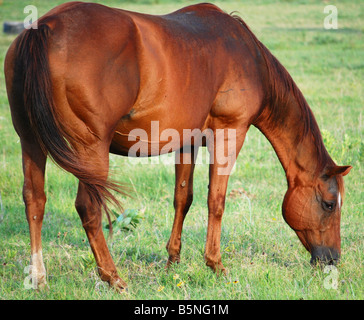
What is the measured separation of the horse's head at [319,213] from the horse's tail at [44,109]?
1.82 m

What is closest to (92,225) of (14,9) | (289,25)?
(289,25)

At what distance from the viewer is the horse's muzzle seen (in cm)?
418

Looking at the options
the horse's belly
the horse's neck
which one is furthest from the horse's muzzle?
the horse's belly

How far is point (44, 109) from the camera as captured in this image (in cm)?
301

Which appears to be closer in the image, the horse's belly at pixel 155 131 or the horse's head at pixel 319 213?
the horse's belly at pixel 155 131

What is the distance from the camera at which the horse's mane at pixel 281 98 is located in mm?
4195

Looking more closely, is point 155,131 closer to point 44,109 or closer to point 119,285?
point 44,109

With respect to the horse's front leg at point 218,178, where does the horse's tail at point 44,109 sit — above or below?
above

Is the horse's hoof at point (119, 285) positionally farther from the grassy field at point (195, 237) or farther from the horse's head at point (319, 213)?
the horse's head at point (319, 213)

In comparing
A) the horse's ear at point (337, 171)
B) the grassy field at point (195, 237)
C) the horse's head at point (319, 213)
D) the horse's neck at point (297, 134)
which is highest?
the horse's neck at point (297, 134)

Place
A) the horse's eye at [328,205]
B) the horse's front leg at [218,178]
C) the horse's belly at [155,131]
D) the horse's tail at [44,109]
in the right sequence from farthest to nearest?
the horse's eye at [328,205]
the horse's front leg at [218,178]
the horse's belly at [155,131]
the horse's tail at [44,109]

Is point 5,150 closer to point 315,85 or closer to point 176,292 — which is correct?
point 176,292

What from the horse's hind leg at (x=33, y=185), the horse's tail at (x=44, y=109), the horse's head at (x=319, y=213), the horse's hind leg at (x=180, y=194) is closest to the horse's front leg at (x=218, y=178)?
the horse's hind leg at (x=180, y=194)

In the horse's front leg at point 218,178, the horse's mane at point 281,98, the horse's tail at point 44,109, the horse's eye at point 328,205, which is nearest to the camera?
the horse's tail at point 44,109
